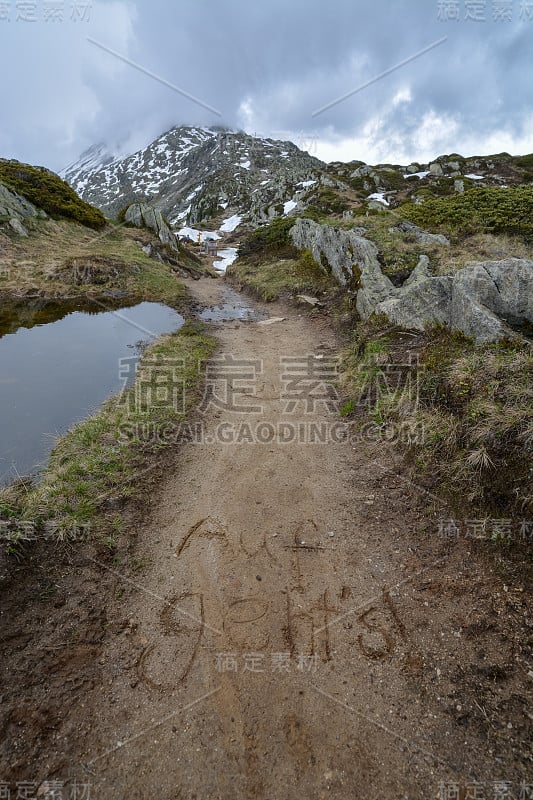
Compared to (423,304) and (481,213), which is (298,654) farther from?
(481,213)

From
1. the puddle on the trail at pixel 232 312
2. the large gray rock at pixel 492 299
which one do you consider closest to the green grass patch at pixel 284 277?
the puddle on the trail at pixel 232 312

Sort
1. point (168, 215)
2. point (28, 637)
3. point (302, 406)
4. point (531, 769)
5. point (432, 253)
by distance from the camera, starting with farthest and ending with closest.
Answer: point (168, 215) → point (432, 253) → point (302, 406) → point (28, 637) → point (531, 769)

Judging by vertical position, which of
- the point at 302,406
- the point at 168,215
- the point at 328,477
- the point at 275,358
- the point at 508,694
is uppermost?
the point at 168,215

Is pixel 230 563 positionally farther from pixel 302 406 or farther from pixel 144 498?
pixel 302 406

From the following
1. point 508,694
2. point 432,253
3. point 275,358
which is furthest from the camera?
point 432,253

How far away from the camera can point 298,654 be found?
15.2ft

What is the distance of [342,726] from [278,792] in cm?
87

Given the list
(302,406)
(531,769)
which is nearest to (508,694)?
(531,769)

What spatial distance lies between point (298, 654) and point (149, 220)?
4596cm

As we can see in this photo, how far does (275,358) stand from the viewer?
14.1m

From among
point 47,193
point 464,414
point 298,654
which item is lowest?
point 298,654

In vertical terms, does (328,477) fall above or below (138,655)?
above

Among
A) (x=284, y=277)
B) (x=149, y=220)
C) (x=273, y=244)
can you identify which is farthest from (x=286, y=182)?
(x=284, y=277)

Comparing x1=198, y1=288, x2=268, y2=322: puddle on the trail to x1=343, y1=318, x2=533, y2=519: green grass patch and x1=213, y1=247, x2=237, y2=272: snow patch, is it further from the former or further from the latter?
x1=213, y1=247, x2=237, y2=272: snow patch
